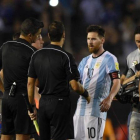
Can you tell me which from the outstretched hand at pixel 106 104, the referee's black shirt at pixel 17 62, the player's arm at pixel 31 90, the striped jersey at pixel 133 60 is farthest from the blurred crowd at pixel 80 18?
the player's arm at pixel 31 90

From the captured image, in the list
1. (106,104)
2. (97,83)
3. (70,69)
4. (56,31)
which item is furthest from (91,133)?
(56,31)

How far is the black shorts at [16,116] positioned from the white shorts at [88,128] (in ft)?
1.91

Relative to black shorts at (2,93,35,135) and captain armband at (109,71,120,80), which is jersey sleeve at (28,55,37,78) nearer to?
black shorts at (2,93,35,135)

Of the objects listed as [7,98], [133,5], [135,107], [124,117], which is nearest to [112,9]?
[133,5]

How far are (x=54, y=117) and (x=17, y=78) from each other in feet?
2.76

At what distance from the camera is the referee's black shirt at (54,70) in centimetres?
539

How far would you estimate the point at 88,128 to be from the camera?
19.8 feet

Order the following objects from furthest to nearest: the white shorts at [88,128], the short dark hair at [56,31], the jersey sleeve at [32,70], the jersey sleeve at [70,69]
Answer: the white shorts at [88,128], the jersey sleeve at [32,70], the short dark hair at [56,31], the jersey sleeve at [70,69]

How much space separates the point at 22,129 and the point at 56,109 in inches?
29.6

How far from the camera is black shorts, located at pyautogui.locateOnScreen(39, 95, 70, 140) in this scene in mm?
5449

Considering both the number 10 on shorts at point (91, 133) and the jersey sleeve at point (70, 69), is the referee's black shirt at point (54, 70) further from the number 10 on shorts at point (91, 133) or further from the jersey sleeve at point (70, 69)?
the number 10 on shorts at point (91, 133)

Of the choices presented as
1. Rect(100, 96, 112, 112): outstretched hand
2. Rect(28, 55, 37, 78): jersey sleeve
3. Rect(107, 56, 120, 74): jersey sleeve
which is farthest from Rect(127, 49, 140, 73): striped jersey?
Rect(28, 55, 37, 78): jersey sleeve

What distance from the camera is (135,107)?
6.54 meters

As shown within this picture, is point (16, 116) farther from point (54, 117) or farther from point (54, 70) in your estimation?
point (54, 70)
